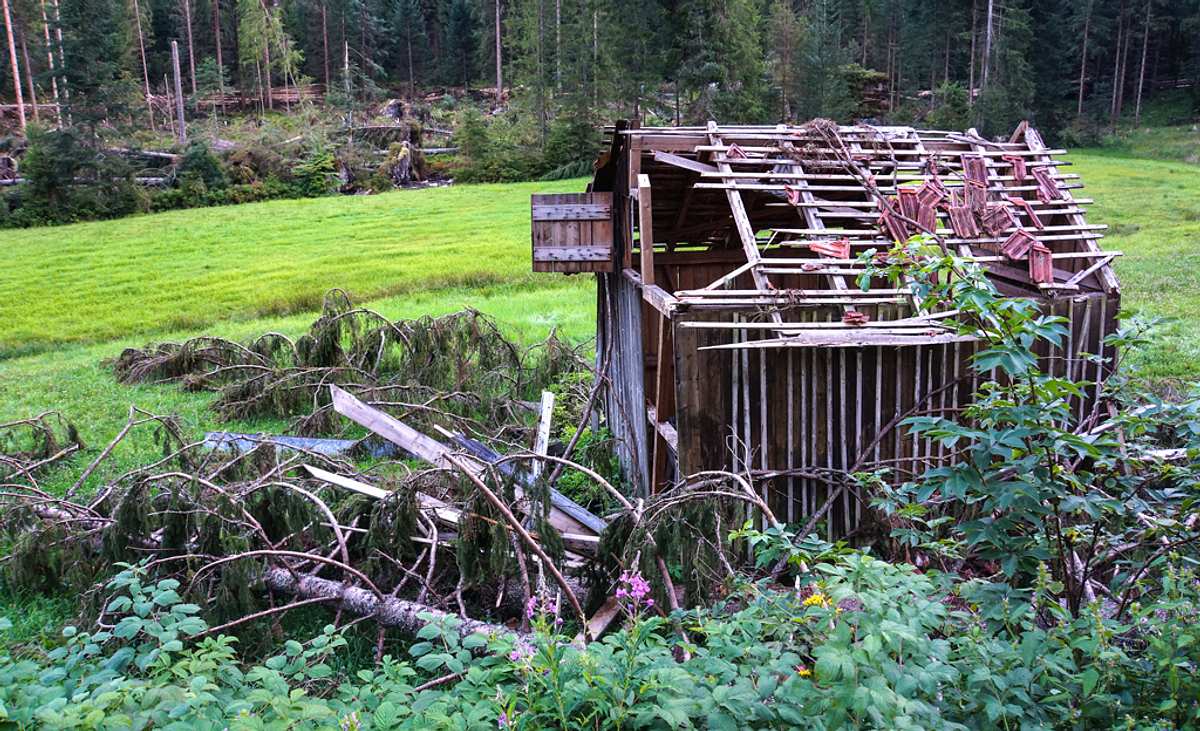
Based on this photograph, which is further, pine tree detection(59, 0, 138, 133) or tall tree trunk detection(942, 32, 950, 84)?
tall tree trunk detection(942, 32, 950, 84)

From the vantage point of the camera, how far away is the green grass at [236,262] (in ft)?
62.8

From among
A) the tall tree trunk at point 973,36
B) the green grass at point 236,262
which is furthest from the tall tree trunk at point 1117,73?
the green grass at point 236,262

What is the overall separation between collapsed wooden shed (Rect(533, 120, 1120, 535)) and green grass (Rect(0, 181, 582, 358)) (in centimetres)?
1338

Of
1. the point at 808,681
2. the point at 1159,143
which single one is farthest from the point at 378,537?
the point at 1159,143

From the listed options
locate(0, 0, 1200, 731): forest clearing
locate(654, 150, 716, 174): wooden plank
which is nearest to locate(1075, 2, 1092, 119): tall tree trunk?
locate(0, 0, 1200, 731): forest clearing

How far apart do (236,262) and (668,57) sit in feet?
73.2

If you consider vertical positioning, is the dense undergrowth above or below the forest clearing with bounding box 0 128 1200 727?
above

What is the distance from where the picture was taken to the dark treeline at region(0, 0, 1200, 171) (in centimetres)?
3706

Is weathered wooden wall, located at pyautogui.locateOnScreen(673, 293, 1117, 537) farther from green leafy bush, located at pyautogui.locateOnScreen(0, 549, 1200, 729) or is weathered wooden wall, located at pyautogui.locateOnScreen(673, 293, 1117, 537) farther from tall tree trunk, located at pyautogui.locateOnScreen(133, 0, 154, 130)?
tall tree trunk, located at pyautogui.locateOnScreen(133, 0, 154, 130)

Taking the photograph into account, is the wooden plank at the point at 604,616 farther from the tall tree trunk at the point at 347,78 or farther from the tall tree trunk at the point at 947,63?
the tall tree trunk at the point at 947,63

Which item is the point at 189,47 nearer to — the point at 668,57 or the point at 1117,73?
the point at 668,57

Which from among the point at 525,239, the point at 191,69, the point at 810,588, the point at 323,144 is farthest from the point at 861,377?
the point at 191,69

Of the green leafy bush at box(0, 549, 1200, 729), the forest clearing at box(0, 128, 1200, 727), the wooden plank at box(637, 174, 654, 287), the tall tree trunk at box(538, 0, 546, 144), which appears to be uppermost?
the tall tree trunk at box(538, 0, 546, 144)

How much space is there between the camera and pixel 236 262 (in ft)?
77.8
